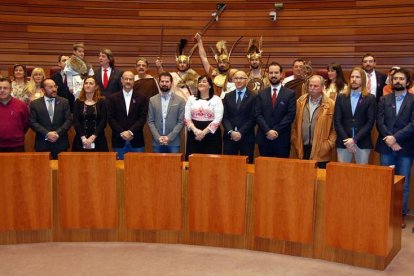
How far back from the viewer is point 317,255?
3.43 m

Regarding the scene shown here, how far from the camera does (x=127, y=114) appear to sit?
14.7 feet

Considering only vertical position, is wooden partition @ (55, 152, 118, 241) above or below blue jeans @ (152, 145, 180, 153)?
below

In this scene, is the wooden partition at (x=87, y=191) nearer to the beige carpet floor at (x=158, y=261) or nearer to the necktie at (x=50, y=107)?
the beige carpet floor at (x=158, y=261)

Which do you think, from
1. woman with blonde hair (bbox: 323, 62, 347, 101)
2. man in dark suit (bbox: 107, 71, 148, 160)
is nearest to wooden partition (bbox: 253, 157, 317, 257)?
woman with blonde hair (bbox: 323, 62, 347, 101)

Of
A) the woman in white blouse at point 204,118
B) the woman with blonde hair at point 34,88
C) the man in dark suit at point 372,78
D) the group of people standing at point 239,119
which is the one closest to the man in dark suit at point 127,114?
the group of people standing at point 239,119

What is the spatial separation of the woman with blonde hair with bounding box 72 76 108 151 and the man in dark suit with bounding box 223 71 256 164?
1013 millimetres

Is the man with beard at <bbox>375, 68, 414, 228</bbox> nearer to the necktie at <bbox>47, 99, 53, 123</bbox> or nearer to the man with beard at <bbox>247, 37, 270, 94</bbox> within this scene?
the man with beard at <bbox>247, 37, 270, 94</bbox>

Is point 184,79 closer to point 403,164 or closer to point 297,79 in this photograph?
point 297,79

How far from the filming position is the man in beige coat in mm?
4152

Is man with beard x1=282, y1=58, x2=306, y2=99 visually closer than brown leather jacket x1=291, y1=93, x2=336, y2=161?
No

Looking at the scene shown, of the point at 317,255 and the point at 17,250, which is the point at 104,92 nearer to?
the point at 17,250

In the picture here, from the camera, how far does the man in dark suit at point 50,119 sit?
14.2ft

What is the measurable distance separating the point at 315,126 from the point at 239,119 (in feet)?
2.00

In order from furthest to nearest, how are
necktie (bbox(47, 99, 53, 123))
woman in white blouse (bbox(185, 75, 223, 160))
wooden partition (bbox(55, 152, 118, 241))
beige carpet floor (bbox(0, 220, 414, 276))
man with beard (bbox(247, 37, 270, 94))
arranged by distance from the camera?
man with beard (bbox(247, 37, 270, 94))
necktie (bbox(47, 99, 53, 123))
woman in white blouse (bbox(185, 75, 223, 160))
wooden partition (bbox(55, 152, 118, 241))
beige carpet floor (bbox(0, 220, 414, 276))
